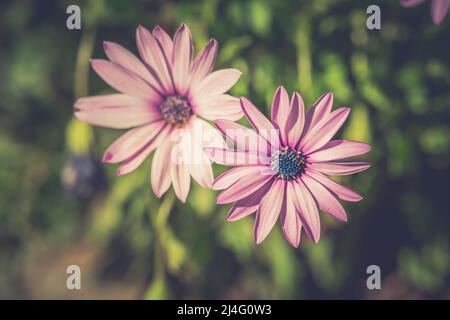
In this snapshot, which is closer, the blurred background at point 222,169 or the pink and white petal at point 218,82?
the pink and white petal at point 218,82

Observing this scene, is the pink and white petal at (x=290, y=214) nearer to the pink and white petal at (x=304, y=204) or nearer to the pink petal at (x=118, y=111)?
the pink and white petal at (x=304, y=204)

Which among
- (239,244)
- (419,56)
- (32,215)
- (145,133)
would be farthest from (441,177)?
(32,215)

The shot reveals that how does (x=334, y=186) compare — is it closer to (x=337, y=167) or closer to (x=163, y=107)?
(x=337, y=167)

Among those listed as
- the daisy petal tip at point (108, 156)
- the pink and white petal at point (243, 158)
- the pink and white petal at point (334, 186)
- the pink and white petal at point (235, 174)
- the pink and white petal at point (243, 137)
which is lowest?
the pink and white petal at point (334, 186)

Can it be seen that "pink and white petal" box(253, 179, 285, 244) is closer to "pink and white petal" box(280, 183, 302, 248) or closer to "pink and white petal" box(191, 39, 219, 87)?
"pink and white petal" box(280, 183, 302, 248)

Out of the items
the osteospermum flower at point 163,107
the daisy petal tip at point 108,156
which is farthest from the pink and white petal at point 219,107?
the daisy petal tip at point 108,156

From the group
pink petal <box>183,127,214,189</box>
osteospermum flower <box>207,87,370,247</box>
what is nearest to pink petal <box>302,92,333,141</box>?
osteospermum flower <box>207,87,370,247</box>
